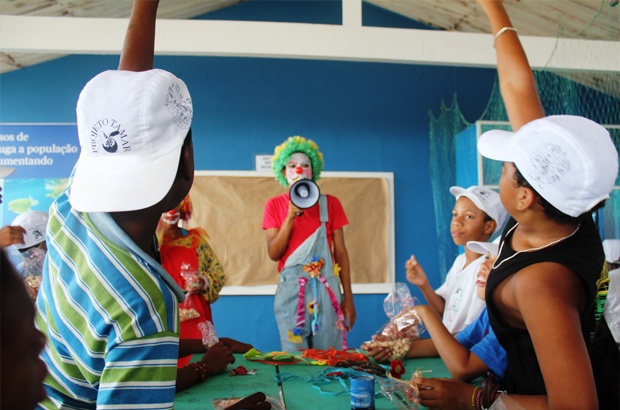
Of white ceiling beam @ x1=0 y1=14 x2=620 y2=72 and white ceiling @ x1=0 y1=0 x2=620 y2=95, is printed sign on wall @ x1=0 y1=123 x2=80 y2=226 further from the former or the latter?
white ceiling beam @ x1=0 y1=14 x2=620 y2=72

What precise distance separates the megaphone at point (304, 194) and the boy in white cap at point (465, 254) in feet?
2.60

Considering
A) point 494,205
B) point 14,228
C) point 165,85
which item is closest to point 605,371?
point 165,85

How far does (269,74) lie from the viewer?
5.09 meters

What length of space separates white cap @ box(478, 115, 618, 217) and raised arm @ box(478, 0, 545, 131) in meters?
0.28

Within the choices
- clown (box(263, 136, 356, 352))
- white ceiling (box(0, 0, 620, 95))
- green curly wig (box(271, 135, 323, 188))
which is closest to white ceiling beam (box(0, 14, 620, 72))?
white ceiling (box(0, 0, 620, 95))

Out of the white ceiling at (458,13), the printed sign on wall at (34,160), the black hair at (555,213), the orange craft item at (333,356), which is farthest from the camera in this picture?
the printed sign on wall at (34,160)

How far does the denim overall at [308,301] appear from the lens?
10.5 feet

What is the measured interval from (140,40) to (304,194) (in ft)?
6.64

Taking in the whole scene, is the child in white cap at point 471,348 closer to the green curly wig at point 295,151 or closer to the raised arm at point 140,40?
the raised arm at point 140,40

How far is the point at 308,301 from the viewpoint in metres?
3.25

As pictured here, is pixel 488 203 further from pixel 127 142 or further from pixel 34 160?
pixel 34 160

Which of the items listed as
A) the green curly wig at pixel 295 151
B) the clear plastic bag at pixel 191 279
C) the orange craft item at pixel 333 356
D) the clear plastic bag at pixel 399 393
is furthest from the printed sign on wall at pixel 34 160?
the clear plastic bag at pixel 399 393

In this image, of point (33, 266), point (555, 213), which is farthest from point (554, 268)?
point (33, 266)

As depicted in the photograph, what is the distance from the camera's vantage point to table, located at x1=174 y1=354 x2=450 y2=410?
1563 mm
